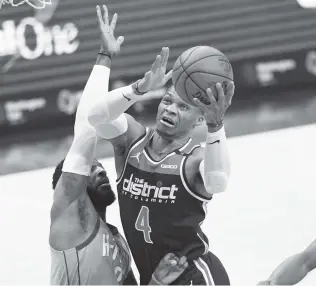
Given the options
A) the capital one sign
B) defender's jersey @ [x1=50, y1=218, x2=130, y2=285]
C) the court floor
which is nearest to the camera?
defender's jersey @ [x1=50, y1=218, x2=130, y2=285]

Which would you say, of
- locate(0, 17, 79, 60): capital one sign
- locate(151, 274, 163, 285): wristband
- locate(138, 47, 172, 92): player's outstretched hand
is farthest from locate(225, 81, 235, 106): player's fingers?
locate(0, 17, 79, 60): capital one sign

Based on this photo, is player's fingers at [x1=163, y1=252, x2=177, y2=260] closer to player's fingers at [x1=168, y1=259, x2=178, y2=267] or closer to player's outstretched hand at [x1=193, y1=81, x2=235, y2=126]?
player's fingers at [x1=168, y1=259, x2=178, y2=267]

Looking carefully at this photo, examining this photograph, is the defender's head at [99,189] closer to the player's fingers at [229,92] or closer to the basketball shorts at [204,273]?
the basketball shorts at [204,273]

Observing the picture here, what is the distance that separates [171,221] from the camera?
202 inches

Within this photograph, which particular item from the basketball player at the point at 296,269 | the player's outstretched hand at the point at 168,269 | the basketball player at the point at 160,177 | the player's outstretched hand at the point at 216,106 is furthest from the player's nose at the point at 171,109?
the basketball player at the point at 296,269

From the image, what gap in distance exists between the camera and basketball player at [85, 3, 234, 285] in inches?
200

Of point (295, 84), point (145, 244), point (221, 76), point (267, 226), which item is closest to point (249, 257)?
point (267, 226)

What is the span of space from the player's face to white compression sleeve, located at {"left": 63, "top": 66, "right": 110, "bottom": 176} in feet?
1.20

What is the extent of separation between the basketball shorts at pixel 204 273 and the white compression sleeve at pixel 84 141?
0.75 m

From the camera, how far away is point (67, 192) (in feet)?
17.0

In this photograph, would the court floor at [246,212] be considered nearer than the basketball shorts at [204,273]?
No

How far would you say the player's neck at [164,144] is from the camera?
17.3 feet

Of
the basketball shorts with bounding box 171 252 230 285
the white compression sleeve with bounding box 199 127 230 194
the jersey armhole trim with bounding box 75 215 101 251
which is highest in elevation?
the white compression sleeve with bounding box 199 127 230 194

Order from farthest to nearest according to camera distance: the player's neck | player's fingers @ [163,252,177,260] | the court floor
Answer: the court floor
the player's neck
player's fingers @ [163,252,177,260]
